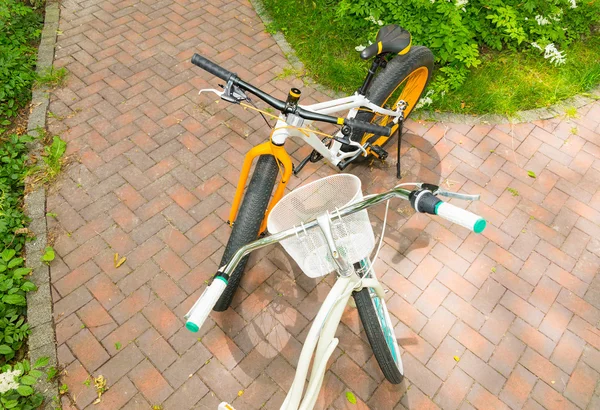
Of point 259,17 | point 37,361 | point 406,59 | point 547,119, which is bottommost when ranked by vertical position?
point 37,361

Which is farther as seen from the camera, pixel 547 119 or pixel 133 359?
pixel 547 119

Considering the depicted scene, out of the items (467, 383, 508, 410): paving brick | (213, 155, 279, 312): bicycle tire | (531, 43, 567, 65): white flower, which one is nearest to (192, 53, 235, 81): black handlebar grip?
(213, 155, 279, 312): bicycle tire

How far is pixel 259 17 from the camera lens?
539 centimetres

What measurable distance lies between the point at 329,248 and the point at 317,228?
0.13 meters

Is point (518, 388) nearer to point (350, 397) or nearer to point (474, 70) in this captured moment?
point (350, 397)

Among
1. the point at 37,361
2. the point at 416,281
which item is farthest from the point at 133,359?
the point at 416,281

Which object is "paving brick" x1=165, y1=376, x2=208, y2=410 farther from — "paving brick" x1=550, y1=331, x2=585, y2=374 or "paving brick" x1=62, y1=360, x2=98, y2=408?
"paving brick" x1=550, y1=331, x2=585, y2=374

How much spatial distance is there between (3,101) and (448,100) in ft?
15.4

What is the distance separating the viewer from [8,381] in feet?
8.39

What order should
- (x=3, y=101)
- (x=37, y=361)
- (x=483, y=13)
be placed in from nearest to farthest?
(x=37, y=361) → (x=3, y=101) → (x=483, y=13)

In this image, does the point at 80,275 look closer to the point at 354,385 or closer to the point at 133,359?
the point at 133,359

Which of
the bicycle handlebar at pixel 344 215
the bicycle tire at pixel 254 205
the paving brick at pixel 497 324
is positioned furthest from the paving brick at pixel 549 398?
the bicycle tire at pixel 254 205

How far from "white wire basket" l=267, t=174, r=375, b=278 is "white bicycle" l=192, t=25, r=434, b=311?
1.23 feet

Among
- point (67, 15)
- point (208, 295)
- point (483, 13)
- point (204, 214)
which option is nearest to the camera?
point (208, 295)
